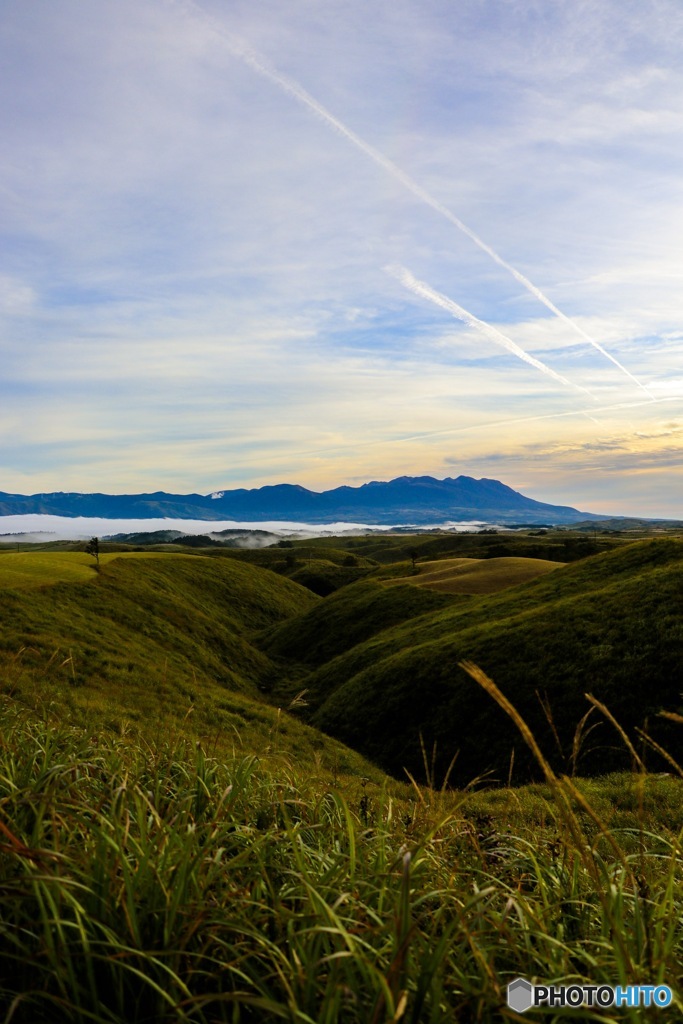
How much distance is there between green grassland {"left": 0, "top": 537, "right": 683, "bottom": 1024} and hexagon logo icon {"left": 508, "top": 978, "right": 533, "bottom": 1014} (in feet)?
0.26

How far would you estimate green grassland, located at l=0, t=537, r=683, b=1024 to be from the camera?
3479mm

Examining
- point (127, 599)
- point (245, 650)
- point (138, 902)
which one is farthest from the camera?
point (245, 650)

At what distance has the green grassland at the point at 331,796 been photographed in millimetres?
3479

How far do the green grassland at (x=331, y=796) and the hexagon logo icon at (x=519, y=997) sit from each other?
79mm

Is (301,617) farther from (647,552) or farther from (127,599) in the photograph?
(647,552)

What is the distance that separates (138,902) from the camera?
3.91 meters

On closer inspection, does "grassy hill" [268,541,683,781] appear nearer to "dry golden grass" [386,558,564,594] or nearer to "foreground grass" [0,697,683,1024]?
"foreground grass" [0,697,683,1024]

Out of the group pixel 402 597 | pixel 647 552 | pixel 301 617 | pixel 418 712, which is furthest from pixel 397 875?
pixel 301 617

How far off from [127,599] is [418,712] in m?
28.0

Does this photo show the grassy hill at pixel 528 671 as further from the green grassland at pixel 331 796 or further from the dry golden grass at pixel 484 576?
the dry golden grass at pixel 484 576

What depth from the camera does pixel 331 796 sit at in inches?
355

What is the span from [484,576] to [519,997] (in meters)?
59.7

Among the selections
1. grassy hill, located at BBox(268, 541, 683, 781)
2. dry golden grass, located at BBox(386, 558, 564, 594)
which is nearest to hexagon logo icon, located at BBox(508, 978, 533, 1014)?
grassy hill, located at BBox(268, 541, 683, 781)

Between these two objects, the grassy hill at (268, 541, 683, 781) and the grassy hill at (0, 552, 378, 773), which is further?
the grassy hill at (268, 541, 683, 781)
